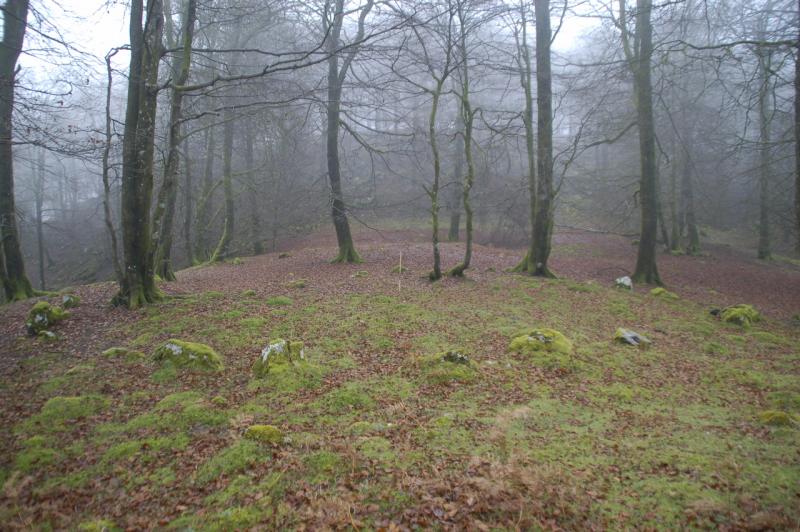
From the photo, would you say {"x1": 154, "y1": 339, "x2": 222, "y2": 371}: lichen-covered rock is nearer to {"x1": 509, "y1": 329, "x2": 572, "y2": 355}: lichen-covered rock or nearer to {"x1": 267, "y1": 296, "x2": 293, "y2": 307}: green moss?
{"x1": 267, "y1": 296, "x2": 293, "y2": 307}: green moss

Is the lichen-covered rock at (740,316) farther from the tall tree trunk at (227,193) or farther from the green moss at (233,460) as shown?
the tall tree trunk at (227,193)

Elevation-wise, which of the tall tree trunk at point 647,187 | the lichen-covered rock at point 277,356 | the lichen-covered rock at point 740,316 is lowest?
the lichen-covered rock at point 740,316

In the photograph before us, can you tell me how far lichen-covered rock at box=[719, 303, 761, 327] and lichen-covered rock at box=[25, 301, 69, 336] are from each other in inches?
489

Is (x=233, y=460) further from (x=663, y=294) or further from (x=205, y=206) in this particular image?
(x=205, y=206)

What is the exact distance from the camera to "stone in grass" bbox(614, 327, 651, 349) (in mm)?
7367

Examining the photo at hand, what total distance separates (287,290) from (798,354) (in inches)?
373

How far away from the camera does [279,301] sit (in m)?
9.04

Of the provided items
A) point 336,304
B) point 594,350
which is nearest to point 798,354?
point 594,350

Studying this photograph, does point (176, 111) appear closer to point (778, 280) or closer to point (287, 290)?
point (287, 290)

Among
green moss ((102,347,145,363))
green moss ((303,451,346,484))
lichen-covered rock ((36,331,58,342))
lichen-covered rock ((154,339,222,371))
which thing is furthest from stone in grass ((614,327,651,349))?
lichen-covered rock ((36,331,58,342))

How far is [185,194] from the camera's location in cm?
1767

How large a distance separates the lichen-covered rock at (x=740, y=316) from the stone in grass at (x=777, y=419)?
5357 mm

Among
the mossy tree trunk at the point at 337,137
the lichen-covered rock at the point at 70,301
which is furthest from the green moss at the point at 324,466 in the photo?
the mossy tree trunk at the point at 337,137

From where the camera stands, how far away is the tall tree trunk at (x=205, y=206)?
58.0 feet
